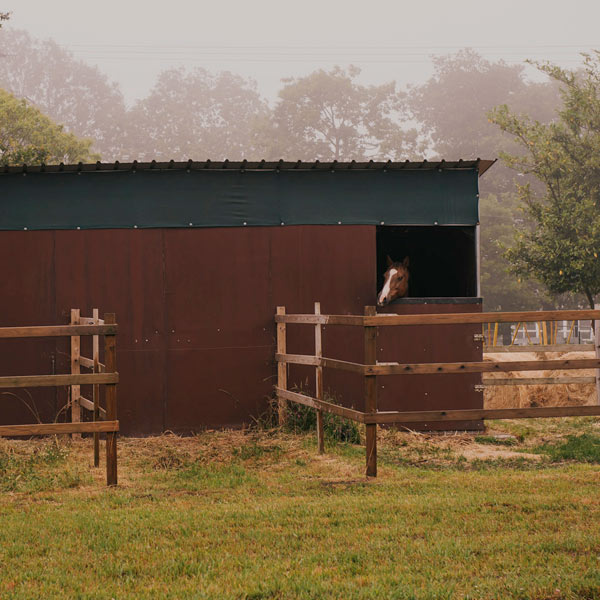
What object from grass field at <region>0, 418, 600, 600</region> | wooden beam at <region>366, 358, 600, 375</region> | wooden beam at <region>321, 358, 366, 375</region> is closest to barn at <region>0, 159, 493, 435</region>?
grass field at <region>0, 418, 600, 600</region>

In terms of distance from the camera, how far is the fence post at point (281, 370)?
34.2ft

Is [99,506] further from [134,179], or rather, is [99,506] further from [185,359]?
[134,179]

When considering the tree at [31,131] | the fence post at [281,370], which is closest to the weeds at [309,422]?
the fence post at [281,370]

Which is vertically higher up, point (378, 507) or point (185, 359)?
point (185, 359)

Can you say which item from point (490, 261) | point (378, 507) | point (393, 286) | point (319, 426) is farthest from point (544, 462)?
point (490, 261)

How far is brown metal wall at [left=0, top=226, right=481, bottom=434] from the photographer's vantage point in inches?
427

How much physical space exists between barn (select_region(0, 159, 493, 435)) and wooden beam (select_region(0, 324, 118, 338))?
367 cm

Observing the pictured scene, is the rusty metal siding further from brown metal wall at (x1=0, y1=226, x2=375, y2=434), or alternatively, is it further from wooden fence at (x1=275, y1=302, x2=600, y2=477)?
wooden fence at (x1=275, y1=302, x2=600, y2=477)

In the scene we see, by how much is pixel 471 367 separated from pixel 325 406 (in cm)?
154

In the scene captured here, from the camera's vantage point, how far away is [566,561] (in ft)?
15.1

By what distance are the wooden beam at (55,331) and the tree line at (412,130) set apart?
15.2 metres

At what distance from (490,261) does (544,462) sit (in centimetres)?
2902

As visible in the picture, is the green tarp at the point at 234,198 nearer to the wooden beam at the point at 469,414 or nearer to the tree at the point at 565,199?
the wooden beam at the point at 469,414

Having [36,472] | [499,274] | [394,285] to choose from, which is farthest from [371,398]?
[499,274]
